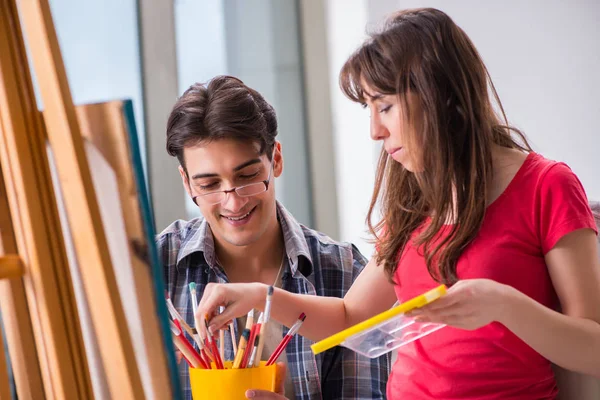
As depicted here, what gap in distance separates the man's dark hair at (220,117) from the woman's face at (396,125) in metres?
0.35

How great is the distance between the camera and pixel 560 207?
3.05ft

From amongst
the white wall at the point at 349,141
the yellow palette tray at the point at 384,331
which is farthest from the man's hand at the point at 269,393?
the white wall at the point at 349,141

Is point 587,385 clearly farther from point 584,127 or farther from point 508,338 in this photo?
point 584,127

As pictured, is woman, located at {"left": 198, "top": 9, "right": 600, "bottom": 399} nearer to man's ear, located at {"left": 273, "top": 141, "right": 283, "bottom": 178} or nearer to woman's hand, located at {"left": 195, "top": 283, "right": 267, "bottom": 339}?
woman's hand, located at {"left": 195, "top": 283, "right": 267, "bottom": 339}

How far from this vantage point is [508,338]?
96cm

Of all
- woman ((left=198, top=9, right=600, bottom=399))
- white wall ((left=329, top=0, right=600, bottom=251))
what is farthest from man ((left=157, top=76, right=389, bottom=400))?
white wall ((left=329, top=0, right=600, bottom=251))

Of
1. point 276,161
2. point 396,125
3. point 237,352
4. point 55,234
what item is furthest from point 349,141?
point 55,234

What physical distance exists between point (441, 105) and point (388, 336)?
34 cm

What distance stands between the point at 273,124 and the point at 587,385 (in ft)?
2.39

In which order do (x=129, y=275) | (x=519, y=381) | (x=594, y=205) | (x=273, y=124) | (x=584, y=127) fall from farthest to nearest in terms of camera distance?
(x=584, y=127)
(x=273, y=124)
(x=594, y=205)
(x=519, y=381)
(x=129, y=275)

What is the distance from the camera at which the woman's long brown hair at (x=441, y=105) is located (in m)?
0.98

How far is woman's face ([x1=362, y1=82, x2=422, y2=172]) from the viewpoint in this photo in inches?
38.5

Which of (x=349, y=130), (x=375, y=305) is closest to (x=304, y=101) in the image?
(x=349, y=130)

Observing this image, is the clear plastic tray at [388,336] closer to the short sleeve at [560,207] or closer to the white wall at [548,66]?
the short sleeve at [560,207]
